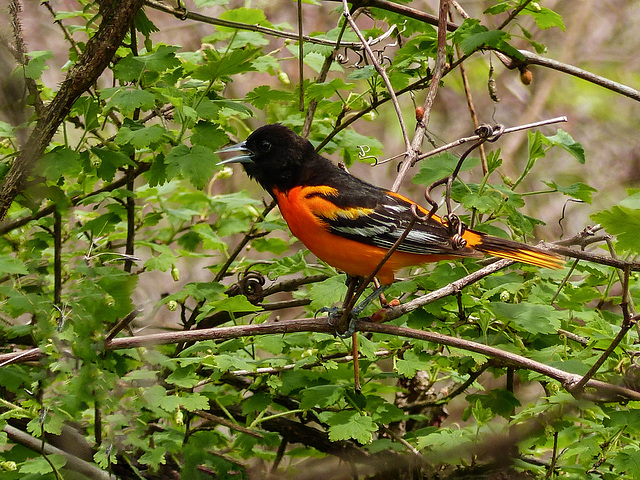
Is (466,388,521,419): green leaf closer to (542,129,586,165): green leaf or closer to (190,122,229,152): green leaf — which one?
(542,129,586,165): green leaf

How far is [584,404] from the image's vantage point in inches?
74.5

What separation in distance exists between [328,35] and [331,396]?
6.22 feet

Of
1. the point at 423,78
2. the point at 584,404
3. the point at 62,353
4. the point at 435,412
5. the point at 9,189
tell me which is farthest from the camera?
the point at 435,412

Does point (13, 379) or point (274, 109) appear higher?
point (274, 109)

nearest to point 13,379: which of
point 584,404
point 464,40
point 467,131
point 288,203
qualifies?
point 288,203

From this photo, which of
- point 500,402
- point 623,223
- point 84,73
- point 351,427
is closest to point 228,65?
point 84,73

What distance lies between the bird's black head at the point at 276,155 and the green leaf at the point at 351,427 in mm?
1368

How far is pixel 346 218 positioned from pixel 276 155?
0.57 meters

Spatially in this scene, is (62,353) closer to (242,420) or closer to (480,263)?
(242,420)

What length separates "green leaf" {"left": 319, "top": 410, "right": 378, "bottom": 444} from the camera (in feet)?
9.17

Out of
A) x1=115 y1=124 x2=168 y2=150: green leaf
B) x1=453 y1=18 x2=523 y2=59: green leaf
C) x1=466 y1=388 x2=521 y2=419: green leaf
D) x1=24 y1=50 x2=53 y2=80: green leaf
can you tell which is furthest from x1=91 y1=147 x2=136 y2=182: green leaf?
x1=466 y1=388 x2=521 y2=419: green leaf

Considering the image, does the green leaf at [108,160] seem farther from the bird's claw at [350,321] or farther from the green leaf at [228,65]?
Answer: the bird's claw at [350,321]

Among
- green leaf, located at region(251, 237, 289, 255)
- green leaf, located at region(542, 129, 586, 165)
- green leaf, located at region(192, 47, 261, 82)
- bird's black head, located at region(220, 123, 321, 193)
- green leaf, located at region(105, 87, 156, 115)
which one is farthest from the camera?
green leaf, located at region(251, 237, 289, 255)

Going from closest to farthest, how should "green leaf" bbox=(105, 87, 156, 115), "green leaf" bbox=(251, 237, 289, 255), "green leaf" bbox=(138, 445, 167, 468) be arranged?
"green leaf" bbox=(138, 445, 167, 468)
"green leaf" bbox=(105, 87, 156, 115)
"green leaf" bbox=(251, 237, 289, 255)
